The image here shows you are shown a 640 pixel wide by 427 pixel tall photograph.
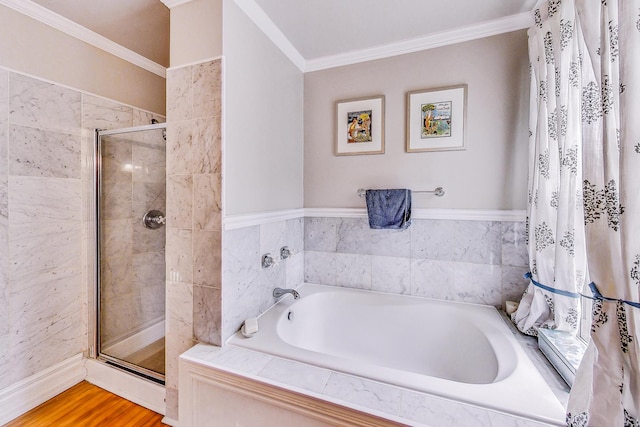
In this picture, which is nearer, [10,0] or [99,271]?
[10,0]

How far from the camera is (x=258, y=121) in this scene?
1571 mm

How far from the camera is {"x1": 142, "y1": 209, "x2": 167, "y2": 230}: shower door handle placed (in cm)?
188

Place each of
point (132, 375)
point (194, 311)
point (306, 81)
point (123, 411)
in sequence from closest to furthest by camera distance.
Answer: point (194, 311), point (123, 411), point (132, 375), point (306, 81)

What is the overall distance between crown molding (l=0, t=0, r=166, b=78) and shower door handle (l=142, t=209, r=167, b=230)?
4.25ft

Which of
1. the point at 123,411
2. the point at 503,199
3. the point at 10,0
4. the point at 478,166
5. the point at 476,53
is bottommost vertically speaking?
the point at 123,411

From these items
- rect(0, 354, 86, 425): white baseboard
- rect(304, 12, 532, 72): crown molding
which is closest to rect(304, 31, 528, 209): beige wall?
rect(304, 12, 532, 72): crown molding

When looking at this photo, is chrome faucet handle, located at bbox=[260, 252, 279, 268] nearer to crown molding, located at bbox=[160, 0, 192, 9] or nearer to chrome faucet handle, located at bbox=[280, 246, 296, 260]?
chrome faucet handle, located at bbox=[280, 246, 296, 260]

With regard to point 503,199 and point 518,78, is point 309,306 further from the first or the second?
point 518,78

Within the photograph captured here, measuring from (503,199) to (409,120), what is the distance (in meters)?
0.84

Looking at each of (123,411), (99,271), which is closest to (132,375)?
(123,411)

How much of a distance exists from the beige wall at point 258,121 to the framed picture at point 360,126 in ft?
1.17

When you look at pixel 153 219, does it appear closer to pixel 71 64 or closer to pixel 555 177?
pixel 71 64

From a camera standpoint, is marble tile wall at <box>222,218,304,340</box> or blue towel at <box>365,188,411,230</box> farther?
blue towel at <box>365,188,411,230</box>

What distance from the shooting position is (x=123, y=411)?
59.8 inches
